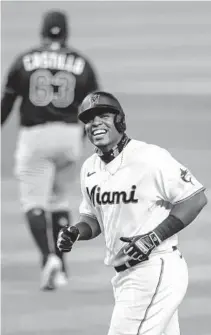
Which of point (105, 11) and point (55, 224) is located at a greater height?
point (55, 224)

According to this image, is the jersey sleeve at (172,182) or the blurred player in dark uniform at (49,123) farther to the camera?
the blurred player in dark uniform at (49,123)

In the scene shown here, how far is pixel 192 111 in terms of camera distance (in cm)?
1559

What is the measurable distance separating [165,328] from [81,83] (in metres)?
3.60

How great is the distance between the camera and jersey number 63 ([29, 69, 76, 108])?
347 inches

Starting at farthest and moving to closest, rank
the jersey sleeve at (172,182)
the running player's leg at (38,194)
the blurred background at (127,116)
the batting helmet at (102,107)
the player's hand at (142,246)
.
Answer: the running player's leg at (38,194)
the blurred background at (127,116)
the batting helmet at (102,107)
the jersey sleeve at (172,182)
the player's hand at (142,246)

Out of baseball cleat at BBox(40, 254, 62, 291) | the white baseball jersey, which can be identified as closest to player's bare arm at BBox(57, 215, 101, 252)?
the white baseball jersey

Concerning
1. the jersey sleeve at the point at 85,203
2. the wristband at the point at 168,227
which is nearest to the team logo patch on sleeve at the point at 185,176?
the wristband at the point at 168,227

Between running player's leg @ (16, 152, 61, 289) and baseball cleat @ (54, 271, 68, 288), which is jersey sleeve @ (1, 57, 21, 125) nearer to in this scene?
running player's leg @ (16, 152, 61, 289)

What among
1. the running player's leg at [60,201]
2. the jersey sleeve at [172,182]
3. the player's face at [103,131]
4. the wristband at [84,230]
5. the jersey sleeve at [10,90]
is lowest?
the running player's leg at [60,201]

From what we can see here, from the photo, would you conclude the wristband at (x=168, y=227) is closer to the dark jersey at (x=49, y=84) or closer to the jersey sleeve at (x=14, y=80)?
the dark jersey at (x=49, y=84)

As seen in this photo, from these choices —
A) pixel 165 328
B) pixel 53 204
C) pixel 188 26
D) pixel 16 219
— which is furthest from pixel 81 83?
pixel 188 26

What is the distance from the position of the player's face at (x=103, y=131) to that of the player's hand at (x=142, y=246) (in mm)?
485

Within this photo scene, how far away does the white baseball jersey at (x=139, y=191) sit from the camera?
5.40m

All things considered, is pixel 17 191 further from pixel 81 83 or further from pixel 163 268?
pixel 163 268
